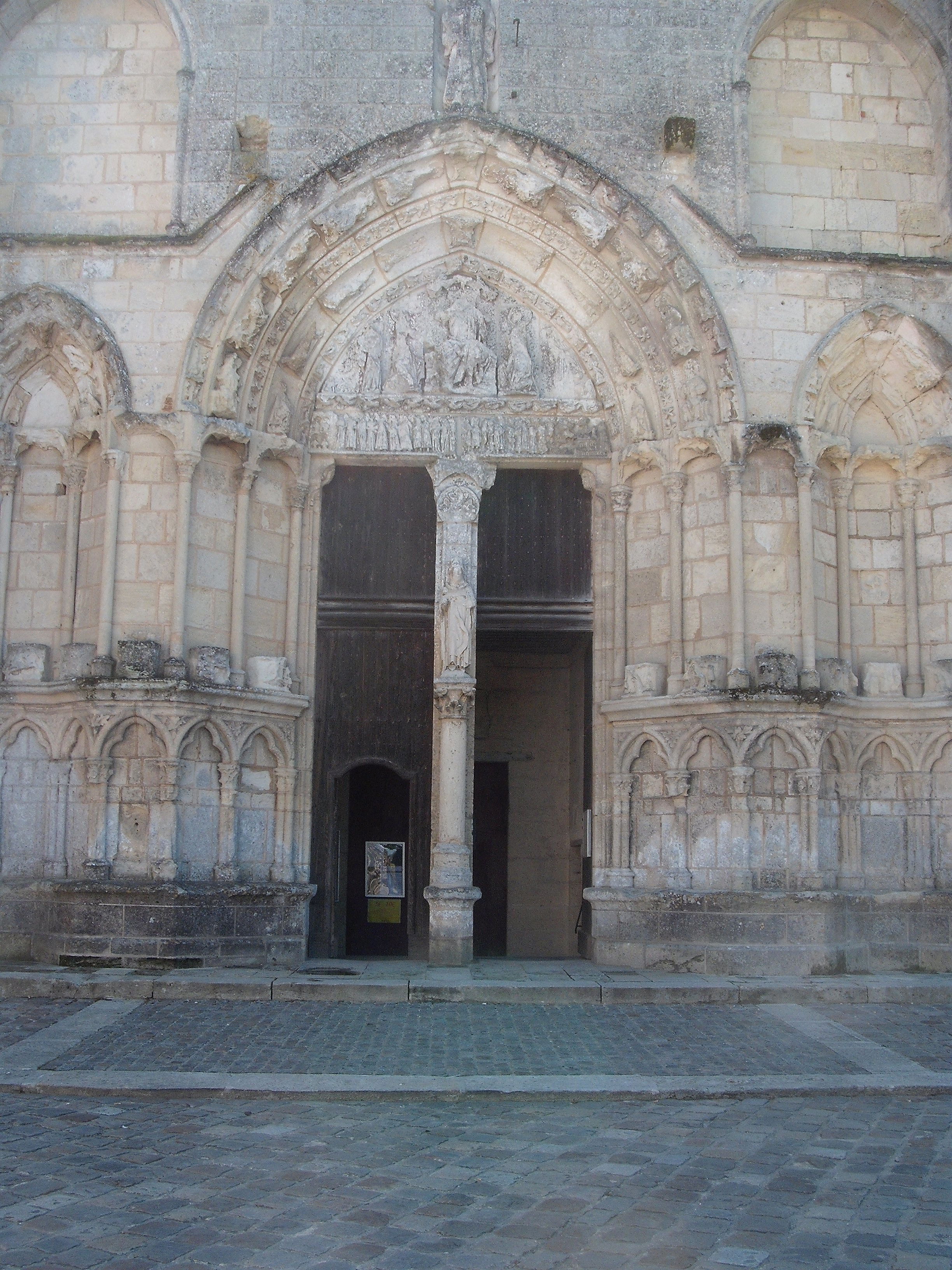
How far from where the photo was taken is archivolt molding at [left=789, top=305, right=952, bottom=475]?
31.6ft

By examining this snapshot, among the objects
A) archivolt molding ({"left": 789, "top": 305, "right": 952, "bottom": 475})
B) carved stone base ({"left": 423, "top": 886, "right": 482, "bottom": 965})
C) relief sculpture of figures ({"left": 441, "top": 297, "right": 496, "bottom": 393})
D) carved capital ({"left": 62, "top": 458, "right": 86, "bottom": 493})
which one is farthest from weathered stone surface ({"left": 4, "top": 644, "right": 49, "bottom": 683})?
archivolt molding ({"left": 789, "top": 305, "right": 952, "bottom": 475})

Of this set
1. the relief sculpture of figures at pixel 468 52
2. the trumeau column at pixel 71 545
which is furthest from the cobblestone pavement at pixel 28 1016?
the relief sculpture of figures at pixel 468 52

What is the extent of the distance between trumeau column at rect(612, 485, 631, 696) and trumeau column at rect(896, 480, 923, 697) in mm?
2283

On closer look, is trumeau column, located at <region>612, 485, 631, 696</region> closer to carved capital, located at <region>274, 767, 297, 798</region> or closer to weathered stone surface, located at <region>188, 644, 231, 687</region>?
carved capital, located at <region>274, 767, 297, 798</region>

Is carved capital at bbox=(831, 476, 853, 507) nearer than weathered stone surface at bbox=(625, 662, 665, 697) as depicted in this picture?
No

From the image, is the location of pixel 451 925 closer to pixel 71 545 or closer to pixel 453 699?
pixel 453 699

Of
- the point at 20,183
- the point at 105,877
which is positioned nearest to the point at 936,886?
the point at 105,877

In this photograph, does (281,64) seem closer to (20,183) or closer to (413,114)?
(413,114)

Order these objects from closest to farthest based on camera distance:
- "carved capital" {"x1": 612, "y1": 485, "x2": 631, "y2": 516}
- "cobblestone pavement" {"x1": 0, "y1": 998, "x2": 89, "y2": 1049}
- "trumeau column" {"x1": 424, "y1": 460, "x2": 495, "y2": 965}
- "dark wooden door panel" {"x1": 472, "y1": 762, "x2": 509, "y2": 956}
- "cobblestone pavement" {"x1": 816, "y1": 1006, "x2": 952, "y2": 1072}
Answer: "cobblestone pavement" {"x1": 816, "y1": 1006, "x2": 952, "y2": 1072}
"cobblestone pavement" {"x1": 0, "y1": 998, "x2": 89, "y2": 1049}
"trumeau column" {"x1": 424, "y1": 460, "x2": 495, "y2": 965}
"carved capital" {"x1": 612, "y1": 485, "x2": 631, "y2": 516}
"dark wooden door panel" {"x1": 472, "y1": 762, "x2": 509, "y2": 956}

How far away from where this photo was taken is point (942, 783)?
9.50m

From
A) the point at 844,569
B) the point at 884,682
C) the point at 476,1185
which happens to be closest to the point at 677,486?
the point at 844,569

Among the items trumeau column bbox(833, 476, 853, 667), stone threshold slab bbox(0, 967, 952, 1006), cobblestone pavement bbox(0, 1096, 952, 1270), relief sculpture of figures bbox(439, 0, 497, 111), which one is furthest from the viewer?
relief sculpture of figures bbox(439, 0, 497, 111)

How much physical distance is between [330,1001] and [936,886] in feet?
16.0

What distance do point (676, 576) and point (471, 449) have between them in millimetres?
2059
